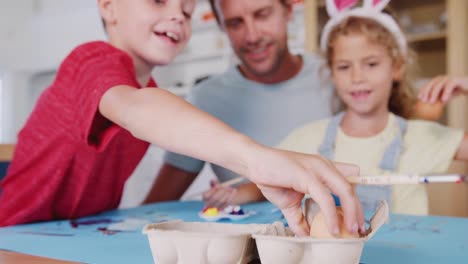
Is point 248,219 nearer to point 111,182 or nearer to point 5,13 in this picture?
point 111,182

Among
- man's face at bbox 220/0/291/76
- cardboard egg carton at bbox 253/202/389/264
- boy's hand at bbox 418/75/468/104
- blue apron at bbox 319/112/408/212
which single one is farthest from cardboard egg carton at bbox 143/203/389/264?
man's face at bbox 220/0/291/76

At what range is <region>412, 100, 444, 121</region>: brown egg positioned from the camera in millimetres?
1155

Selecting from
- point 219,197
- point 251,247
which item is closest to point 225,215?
point 219,197

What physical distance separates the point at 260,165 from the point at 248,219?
15.4 inches

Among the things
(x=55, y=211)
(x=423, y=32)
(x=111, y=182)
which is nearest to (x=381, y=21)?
(x=423, y=32)

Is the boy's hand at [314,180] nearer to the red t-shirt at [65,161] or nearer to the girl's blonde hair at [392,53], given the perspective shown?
the red t-shirt at [65,161]

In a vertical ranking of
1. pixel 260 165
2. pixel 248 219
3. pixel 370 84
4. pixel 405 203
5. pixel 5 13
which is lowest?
pixel 405 203

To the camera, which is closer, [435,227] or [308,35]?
[435,227]

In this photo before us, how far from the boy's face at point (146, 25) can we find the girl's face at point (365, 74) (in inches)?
15.7

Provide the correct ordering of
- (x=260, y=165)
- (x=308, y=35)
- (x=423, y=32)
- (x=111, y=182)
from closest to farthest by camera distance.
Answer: (x=260, y=165), (x=111, y=182), (x=308, y=35), (x=423, y=32)

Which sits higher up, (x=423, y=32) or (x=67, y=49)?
(x=67, y=49)

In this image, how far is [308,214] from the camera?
0.50m

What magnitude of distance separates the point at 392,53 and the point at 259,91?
331 millimetres

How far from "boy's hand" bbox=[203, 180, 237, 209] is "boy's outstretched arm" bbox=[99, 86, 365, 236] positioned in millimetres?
438
